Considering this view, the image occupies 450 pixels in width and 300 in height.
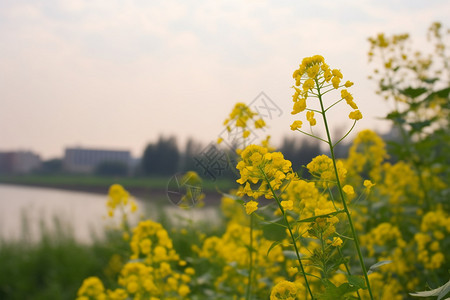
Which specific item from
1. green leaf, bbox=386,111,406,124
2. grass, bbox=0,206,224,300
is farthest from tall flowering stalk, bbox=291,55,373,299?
grass, bbox=0,206,224,300

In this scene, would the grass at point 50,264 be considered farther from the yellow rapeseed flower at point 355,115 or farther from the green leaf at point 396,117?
the yellow rapeseed flower at point 355,115

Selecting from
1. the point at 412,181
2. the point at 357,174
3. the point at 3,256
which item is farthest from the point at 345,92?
the point at 3,256

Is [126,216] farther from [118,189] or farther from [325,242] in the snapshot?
[325,242]

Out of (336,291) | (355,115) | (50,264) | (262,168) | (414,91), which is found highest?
(414,91)

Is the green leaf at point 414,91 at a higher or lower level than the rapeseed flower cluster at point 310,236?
higher

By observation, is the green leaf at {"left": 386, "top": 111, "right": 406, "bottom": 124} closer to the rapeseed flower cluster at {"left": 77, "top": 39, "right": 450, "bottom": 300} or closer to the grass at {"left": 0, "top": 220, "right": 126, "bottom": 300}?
the rapeseed flower cluster at {"left": 77, "top": 39, "right": 450, "bottom": 300}

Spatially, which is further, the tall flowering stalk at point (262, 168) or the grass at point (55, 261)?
the grass at point (55, 261)

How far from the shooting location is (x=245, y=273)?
7.45ft

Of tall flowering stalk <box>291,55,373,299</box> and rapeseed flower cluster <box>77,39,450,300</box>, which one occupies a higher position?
tall flowering stalk <box>291,55,373,299</box>

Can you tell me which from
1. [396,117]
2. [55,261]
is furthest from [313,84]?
[55,261]

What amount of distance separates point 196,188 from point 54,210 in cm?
525

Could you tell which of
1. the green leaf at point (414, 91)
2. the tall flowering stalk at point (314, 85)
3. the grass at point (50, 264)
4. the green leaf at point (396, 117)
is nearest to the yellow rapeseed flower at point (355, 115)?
the tall flowering stalk at point (314, 85)

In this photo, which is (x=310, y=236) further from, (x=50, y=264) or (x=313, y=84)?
(x=50, y=264)

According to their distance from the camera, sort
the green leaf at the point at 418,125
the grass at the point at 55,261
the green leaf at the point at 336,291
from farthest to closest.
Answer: the grass at the point at 55,261, the green leaf at the point at 418,125, the green leaf at the point at 336,291
